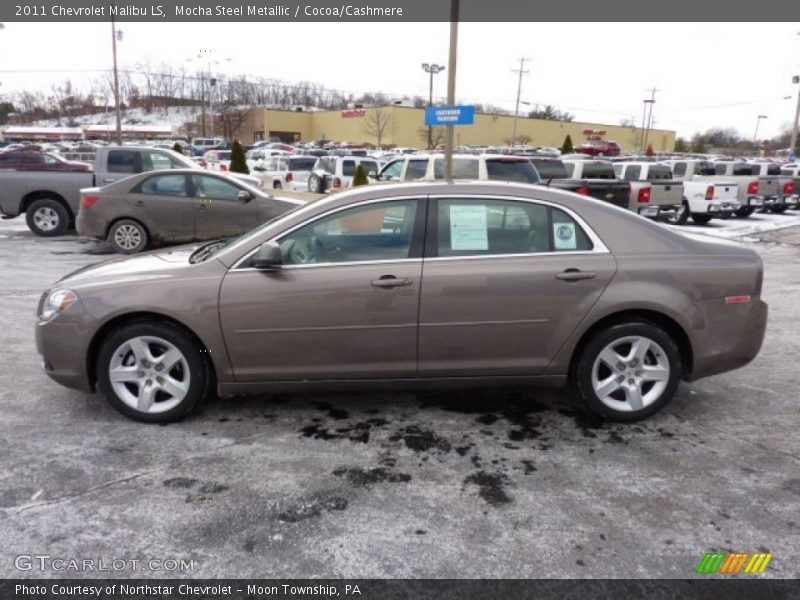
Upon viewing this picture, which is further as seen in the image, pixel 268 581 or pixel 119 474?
pixel 119 474

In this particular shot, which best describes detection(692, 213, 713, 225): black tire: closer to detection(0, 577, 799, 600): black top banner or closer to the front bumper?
detection(0, 577, 799, 600): black top banner

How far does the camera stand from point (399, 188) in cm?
409

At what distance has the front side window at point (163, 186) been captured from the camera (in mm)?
10484

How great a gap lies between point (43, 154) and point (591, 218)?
44.3ft

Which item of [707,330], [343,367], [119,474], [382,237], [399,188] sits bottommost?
[119,474]

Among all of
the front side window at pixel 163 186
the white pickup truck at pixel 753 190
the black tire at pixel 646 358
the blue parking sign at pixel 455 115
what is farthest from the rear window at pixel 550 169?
the black tire at pixel 646 358

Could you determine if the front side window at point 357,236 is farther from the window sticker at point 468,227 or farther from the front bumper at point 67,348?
the front bumper at point 67,348

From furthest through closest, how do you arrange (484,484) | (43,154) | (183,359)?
Answer: (43,154) → (183,359) → (484,484)

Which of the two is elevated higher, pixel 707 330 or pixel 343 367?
pixel 707 330

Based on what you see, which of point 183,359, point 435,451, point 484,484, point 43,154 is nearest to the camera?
point 484,484

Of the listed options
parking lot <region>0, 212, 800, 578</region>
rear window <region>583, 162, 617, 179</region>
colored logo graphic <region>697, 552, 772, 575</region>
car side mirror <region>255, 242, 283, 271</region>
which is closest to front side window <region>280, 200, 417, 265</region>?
car side mirror <region>255, 242, 283, 271</region>

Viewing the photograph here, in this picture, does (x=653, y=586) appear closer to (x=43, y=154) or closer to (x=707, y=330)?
(x=707, y=330)

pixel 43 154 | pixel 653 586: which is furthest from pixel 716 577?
pixel 43 154

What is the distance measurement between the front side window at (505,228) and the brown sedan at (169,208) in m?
6.83
